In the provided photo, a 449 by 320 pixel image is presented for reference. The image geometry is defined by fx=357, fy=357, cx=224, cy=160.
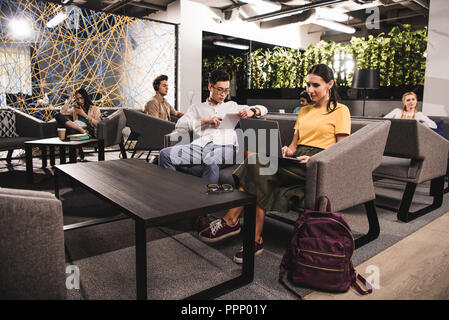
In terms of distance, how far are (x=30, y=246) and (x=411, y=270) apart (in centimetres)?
195

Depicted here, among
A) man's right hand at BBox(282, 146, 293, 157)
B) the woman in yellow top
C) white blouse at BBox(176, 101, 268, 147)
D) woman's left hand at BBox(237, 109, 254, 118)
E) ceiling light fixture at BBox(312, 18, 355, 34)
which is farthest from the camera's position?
ceiling light fixture at BBox(312, 18, 355, 34)

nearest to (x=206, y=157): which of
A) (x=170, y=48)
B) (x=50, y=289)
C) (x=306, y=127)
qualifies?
(x=306, y=127)

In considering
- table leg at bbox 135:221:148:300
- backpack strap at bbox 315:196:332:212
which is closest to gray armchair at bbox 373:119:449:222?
backpack strap at bbox 315:196:332:212

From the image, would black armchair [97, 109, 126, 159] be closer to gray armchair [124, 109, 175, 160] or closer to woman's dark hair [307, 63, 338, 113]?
gray armchair [124, 109, 175, 160]

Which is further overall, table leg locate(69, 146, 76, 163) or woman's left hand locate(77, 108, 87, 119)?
woman's left hand locate(77, 108, 87, 119)

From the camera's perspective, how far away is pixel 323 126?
2385 mm

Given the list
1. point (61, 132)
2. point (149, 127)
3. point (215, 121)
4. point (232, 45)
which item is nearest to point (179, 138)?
point (215, 121)

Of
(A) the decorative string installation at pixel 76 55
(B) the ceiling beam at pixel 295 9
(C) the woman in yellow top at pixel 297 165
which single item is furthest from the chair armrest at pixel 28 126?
(B) the ceiling beam at pixel 295 9

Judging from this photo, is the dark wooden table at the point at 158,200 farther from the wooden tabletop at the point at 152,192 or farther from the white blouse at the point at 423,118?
the white blouse at the point at 423,118

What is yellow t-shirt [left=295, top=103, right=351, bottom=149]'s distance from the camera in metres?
2.34

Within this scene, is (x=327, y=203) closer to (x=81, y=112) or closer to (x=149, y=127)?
(x=149, y=127)

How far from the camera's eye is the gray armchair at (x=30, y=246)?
1.13 meters

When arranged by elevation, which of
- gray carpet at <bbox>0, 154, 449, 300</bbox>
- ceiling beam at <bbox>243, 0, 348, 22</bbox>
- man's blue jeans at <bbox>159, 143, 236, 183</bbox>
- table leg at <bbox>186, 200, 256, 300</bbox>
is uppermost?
ceiling beam at <bbox>243, 0, 348, 22</bbox>
